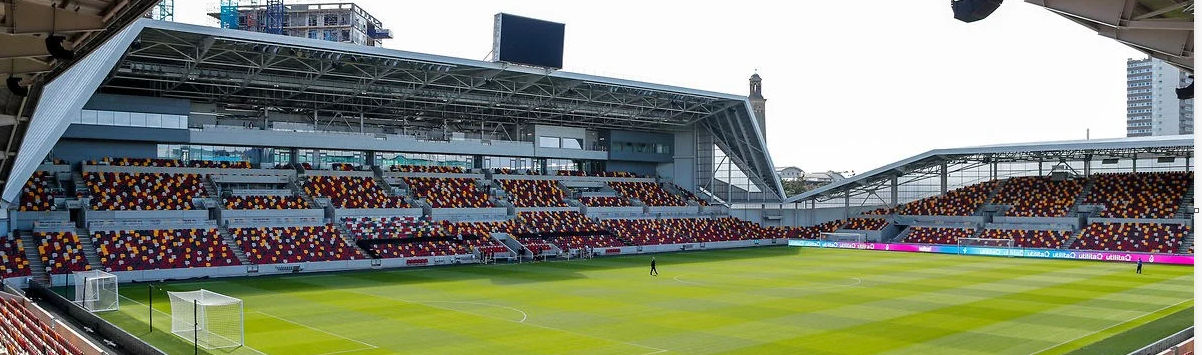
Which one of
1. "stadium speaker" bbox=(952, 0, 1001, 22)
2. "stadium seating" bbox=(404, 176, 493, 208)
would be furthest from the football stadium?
"stadium seating" bbox=(404, 176, 493, 208)

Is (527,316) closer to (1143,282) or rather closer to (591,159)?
(1143,282)

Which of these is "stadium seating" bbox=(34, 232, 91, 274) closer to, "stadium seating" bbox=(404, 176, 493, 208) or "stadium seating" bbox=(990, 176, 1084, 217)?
"stadium seating" bbox=(404, 176, 493, 208)

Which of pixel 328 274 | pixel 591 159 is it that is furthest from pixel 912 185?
pixel 328 274

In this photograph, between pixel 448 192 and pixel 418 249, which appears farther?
pixel 448 192

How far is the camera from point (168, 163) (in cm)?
5519

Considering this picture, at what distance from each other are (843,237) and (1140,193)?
72.3 feet

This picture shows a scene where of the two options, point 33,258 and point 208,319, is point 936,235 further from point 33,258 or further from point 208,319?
point 33,258

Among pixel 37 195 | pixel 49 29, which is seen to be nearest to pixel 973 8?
pixel 49 29

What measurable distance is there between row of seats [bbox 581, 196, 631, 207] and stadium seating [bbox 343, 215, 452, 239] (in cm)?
1597

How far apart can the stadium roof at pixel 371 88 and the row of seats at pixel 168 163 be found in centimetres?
406

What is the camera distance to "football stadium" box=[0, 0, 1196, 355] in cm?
2673

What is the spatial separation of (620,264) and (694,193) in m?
29.1

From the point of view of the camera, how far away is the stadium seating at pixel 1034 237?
65938mm

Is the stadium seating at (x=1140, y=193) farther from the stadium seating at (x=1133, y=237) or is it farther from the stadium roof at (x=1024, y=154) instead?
the stadium roof at (x=1024, y=154)
